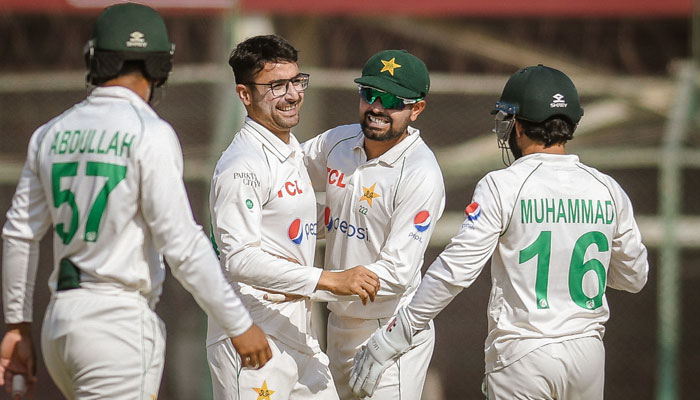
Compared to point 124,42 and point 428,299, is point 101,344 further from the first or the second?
point 428,299

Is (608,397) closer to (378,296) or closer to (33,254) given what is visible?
(378,296)

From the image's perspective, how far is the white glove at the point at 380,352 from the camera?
3.59m

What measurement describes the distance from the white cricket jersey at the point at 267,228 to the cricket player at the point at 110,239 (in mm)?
478

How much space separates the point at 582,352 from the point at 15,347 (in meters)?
1.98

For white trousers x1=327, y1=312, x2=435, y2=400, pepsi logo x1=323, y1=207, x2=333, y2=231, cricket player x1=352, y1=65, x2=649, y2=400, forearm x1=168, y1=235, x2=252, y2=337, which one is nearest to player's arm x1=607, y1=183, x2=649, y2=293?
cricket player x1=352, y1=65, x2=649, y2=400

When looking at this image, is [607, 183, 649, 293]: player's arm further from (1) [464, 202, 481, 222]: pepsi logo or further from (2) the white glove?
(2) the white glove

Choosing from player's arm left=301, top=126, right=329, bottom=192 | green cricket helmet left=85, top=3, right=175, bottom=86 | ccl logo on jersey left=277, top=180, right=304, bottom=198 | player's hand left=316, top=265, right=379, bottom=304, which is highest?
green cricket helmet left=85, top=3, right=175, bottom=86

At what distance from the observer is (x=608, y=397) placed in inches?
277

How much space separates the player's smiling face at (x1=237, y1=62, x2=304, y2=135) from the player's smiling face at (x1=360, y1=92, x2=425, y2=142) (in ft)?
0.94

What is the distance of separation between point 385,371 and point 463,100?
11.6ft

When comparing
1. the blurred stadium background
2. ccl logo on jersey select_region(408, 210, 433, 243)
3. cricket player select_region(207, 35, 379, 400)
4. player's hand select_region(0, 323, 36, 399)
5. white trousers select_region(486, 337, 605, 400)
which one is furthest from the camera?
the blurred stadium background

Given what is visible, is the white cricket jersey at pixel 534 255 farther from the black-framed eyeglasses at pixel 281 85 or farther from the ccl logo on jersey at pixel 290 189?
the black-framed eyeglasses at pixel 281 85

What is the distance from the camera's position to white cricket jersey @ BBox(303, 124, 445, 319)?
3799mm

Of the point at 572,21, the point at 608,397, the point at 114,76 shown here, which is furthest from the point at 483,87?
the point at 114,76
